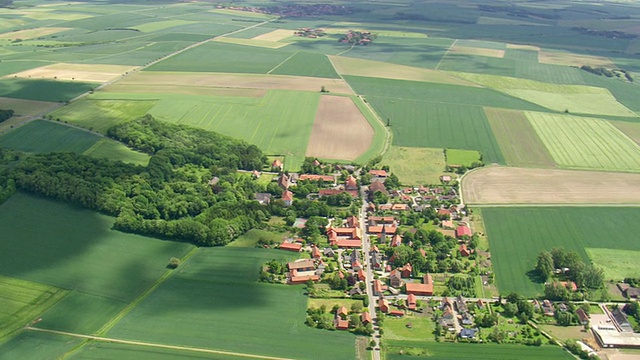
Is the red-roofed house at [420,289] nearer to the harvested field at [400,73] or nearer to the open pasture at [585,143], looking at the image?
the open pasture at [585,143]

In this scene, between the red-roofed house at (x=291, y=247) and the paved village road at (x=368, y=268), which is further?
the red-roofed house at (x=291, y=247)

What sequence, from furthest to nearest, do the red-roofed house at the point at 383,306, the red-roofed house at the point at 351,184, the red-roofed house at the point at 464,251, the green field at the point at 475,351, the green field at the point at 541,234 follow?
the red-roofed house at the point at 351,184 < the red-roofed house at the point at 464,251 < the green field at the point at 541,234 < the red-roofed house at the point at 383,306 < the green field at the point at 475,351

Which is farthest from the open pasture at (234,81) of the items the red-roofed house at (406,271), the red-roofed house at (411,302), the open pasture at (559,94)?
the red-roofed house at (411,302)

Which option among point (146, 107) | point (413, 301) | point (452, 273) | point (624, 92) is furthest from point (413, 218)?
point (624, 92)

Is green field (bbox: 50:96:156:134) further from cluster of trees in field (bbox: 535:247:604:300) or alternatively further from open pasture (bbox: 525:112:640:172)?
open pasture (bbox: 525:112:640:172)

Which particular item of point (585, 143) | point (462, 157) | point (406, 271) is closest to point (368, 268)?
point (406, 271)

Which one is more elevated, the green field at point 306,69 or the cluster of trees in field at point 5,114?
the green field at point 306,69

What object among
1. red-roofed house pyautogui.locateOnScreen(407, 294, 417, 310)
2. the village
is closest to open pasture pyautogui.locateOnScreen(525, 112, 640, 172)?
the village

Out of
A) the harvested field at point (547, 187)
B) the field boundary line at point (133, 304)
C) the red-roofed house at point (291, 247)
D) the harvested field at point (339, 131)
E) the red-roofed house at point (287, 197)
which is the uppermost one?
the harvested field at point (339, 131)

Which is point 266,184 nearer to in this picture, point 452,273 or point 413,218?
point 413,218
